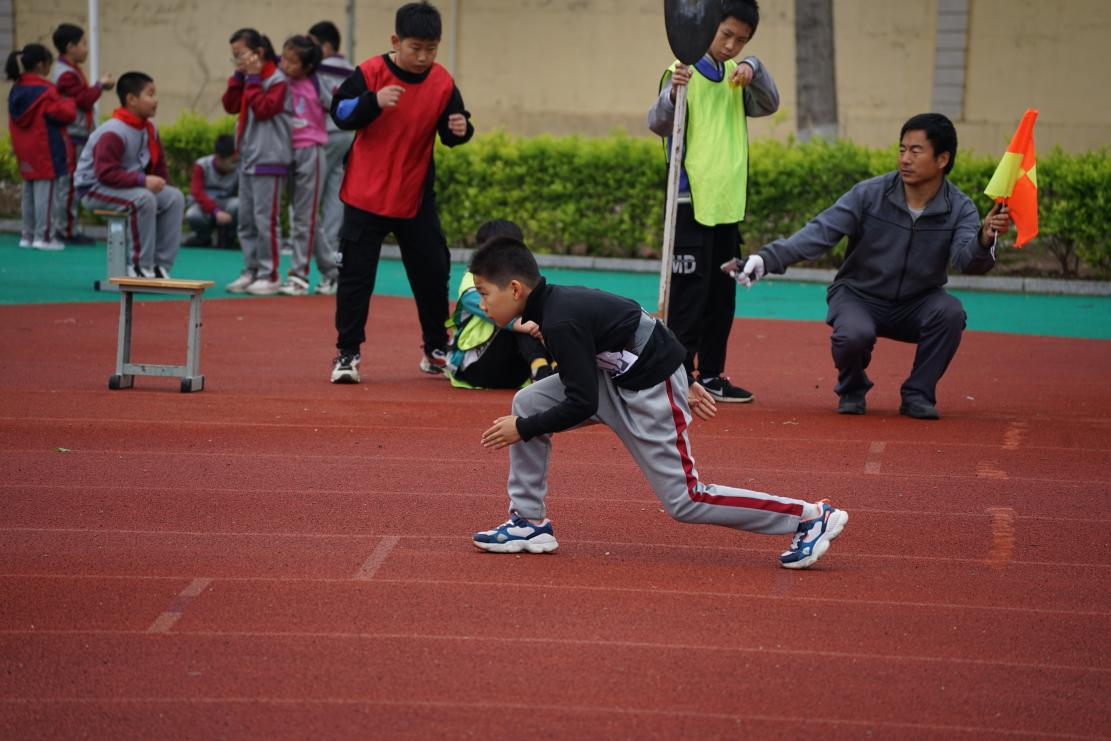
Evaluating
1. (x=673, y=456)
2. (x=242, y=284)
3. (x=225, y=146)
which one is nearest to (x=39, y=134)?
(x=225, y=146)

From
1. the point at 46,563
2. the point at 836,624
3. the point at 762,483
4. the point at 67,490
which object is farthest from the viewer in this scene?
the point at 762,483

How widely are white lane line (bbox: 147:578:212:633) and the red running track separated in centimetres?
1

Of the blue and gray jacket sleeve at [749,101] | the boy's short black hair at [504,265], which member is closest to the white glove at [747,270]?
the blue and gray jacket sleeve at [749,101]

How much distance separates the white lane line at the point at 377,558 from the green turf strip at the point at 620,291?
8.05 m

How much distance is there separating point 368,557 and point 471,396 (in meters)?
3.53

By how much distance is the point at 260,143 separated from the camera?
44.3 feet

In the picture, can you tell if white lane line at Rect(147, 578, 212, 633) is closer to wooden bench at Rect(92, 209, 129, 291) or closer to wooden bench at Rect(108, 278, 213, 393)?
wooden bench at Rect(108, 278, 213, 393)

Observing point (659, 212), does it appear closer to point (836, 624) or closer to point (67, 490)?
point (67, 490)

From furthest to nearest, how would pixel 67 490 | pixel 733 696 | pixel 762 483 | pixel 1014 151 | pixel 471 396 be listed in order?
pixel 471 396 → pixel 1014 151 → pixel 762 483 → pixel 67 490 → pixel 733 696

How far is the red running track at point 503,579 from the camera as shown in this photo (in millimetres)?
3904

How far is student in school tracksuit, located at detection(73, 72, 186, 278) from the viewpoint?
13180 mm

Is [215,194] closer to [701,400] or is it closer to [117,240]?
[117,240]

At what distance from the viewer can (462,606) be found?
471cm

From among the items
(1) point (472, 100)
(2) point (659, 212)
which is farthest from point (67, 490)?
(1) point (472, 100)
